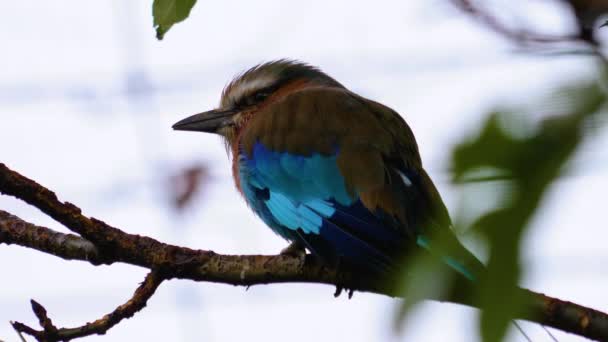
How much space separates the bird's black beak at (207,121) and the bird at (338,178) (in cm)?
14

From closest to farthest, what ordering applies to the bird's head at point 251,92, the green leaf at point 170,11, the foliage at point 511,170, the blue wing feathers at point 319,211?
the foliage at point 511,170 → the green leaf at point 170,11 → the blue wing feathers at point 319,211 → the bird's head at point 251,92

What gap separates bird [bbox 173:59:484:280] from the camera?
3.57m

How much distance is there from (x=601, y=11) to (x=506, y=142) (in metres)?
0.17

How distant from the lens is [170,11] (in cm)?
198

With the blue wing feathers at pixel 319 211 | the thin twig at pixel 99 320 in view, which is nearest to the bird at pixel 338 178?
the blue wing feathers at pixel 319 211

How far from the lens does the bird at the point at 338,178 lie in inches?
140

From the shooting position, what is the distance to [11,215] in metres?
3.34

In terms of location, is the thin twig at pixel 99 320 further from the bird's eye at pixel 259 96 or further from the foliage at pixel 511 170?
the bird's eye at pixel 259 96

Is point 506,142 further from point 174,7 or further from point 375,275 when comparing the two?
point 375,275

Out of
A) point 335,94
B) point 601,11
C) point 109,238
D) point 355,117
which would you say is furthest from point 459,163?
point 335,94

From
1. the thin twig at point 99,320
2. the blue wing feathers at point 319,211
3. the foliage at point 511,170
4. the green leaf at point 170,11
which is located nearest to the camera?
the foliage at point 511,170

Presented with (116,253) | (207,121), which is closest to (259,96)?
(207,121)

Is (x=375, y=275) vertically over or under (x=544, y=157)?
under

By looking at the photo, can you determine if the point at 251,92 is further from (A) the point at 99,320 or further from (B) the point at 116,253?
(A) the point at 99,320
